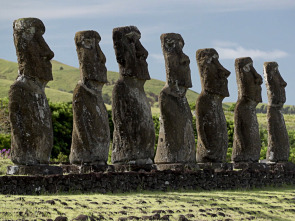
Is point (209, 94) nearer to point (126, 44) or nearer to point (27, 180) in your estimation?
point (126, 44)

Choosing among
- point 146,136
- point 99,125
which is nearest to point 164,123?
point 146,136

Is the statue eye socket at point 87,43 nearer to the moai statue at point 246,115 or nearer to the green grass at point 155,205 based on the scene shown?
the green grass at point 155,205

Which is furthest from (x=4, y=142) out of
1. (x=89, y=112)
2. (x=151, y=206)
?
(x=151, y=206)

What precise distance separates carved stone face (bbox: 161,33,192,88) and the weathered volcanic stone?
13.0 ft

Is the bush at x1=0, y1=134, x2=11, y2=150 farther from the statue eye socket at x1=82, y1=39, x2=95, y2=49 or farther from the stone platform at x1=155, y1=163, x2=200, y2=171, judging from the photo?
the statue eye socket at x1=82, y1=39, x2=95, y2=49

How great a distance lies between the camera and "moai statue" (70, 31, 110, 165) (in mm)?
15086

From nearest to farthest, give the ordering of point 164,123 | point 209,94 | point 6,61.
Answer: point 164,123 → point 209,94 → point 6,61

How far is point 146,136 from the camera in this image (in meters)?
15.9

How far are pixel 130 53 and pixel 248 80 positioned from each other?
516cm

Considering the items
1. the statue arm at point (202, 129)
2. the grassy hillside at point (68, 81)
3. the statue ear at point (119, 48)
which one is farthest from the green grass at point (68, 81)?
the statue ear at point (119, 48)

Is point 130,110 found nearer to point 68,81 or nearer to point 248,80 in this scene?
point 248,80

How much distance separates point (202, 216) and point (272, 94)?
9982mm

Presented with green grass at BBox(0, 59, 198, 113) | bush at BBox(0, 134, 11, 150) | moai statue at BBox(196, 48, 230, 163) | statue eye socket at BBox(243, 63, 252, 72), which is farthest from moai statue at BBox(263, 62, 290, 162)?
green grass at BBox(0, 59, 198, 113)

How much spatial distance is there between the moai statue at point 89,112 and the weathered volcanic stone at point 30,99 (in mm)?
1319
